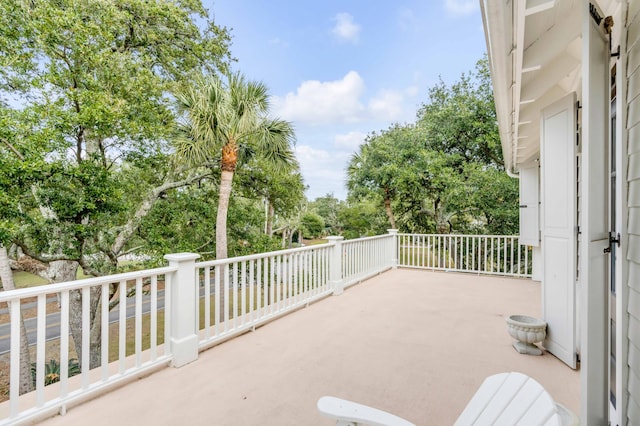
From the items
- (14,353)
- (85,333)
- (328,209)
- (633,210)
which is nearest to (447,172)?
(633,210)

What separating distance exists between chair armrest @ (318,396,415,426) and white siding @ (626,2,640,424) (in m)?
1.10

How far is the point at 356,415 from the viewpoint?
115 centimetres

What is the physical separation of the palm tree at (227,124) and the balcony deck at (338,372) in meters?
3.80

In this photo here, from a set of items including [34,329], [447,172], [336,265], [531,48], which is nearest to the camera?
[531,48]

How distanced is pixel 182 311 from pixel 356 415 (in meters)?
2.06

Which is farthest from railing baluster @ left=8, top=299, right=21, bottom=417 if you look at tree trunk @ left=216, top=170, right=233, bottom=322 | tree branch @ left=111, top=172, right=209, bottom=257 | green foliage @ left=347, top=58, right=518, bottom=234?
green foliage @ left=347, top=58, right=518, bottom=234

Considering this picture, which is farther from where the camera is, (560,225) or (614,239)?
(560,225)

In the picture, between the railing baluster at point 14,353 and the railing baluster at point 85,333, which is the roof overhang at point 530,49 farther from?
the railing baluster at point 14,353

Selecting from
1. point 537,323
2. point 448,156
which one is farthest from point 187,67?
point 537,323

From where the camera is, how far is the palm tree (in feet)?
18.8

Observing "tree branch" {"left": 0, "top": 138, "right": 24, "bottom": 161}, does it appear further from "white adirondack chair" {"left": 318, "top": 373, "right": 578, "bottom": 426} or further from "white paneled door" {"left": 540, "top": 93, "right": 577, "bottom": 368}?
"white paneled door" {"left": 540, "top": 93, "right": 577, "bottom": 368}

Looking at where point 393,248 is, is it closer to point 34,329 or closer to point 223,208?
point 223,208

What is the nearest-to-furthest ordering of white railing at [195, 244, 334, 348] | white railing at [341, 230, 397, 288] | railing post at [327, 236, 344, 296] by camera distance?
white railing at [195, 244, 334, 348], railing post at [327, 236, 344, 296], white railing at [341, 230, 397, 288]

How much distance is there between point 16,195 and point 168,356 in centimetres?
500
